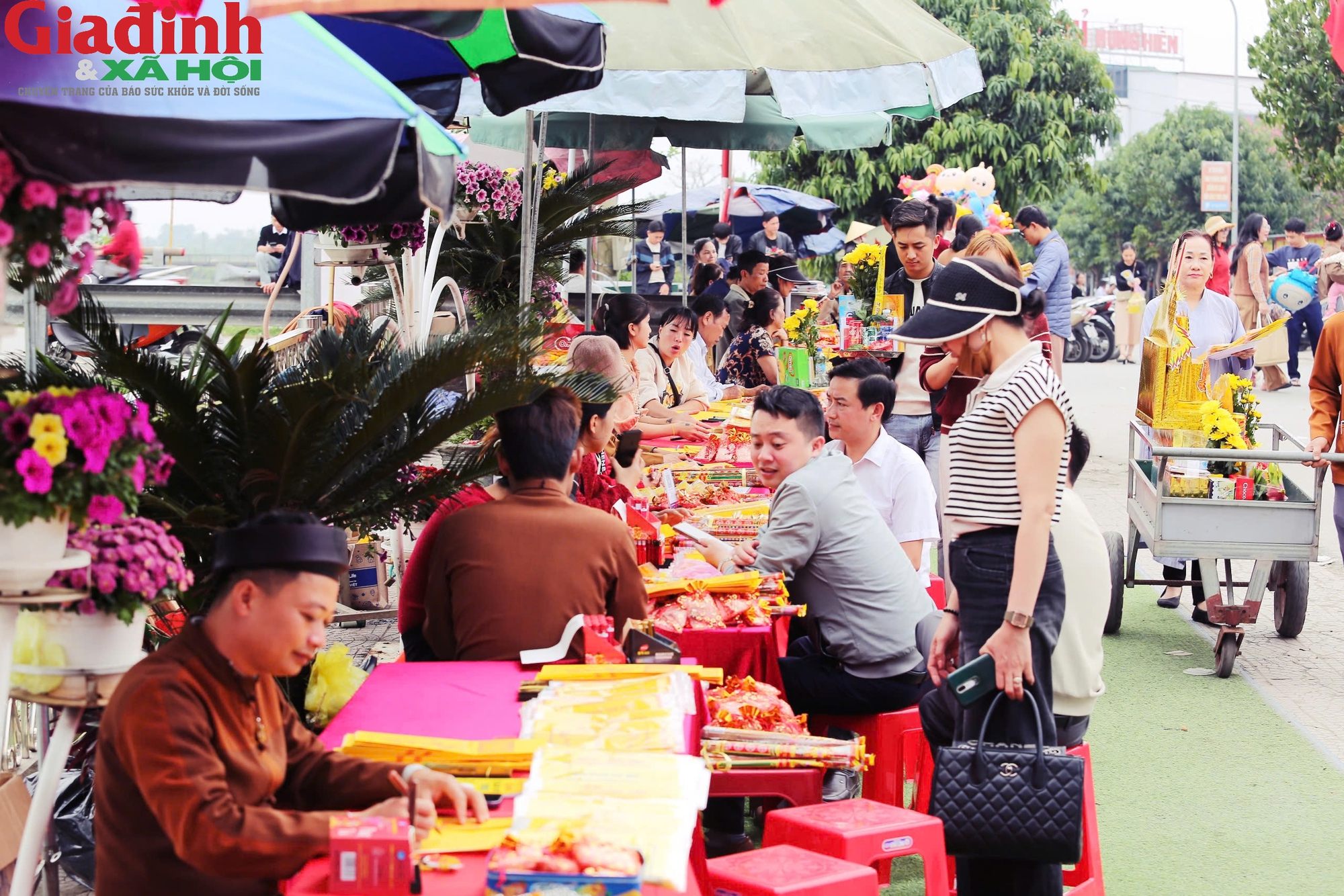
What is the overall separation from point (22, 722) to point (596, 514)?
195 cm

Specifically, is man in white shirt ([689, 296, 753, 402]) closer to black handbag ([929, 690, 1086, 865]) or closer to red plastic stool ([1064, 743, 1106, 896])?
red plastic stool ([1064, 743, 1106, 896])

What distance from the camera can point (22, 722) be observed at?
4.27m

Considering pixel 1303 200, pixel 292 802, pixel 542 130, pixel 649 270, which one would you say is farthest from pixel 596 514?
pixel 1303 200

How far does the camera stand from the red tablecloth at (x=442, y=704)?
3061 mm

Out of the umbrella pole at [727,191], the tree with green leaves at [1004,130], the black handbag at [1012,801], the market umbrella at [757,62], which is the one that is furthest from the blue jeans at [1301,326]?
the black handbag at [1012,801]

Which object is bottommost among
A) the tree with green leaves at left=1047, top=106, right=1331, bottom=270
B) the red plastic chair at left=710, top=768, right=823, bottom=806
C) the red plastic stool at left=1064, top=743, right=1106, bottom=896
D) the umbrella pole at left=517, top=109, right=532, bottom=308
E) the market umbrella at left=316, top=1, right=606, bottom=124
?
the red plastic stool at left=1064, top=743, right=1106, bottom=896

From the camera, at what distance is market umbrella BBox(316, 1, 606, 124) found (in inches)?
174

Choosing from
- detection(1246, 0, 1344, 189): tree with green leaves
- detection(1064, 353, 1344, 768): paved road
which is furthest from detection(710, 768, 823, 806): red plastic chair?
detection(1246, 0, 1344, 189): tree with green leaves

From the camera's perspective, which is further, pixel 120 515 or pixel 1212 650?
pixel 1212 650

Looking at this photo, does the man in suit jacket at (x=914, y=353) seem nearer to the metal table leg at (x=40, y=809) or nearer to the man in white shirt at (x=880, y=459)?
the man in white shirt at (x=880, y=459)

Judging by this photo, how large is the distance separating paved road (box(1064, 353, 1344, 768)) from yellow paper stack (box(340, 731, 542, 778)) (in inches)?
170

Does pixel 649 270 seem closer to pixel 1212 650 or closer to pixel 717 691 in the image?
pixel 1212 650

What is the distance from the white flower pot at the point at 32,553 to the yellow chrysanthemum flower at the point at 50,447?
111mm

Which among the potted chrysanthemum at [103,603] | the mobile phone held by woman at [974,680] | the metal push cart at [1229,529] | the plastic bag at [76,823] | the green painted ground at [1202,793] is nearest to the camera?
the potted chrysanthemum at [103,603]
